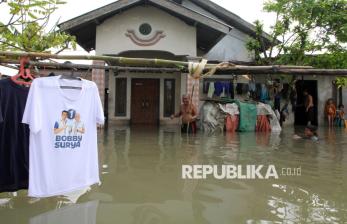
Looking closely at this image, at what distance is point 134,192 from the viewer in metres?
5.02

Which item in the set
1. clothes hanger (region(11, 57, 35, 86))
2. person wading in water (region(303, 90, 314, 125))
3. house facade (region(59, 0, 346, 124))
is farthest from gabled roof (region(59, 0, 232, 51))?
clothes hanger (region(11, 57, 35, 86))

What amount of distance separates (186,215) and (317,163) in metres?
4.07

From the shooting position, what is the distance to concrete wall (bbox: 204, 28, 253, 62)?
17.4 meters

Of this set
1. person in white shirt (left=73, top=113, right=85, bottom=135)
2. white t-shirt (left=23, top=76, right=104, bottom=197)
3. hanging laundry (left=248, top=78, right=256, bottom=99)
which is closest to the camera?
white t-shirt (left=23, top=76, right=104, bottom=197)

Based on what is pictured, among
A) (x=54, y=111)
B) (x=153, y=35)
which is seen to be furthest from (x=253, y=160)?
(x=153, y=35)

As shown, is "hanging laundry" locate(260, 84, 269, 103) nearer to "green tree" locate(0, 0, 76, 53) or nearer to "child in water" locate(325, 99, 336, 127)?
"child in water" locate(325, 99, 336, 127)

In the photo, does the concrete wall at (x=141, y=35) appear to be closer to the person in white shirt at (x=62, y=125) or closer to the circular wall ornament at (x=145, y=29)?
the circular wall ornament at (x=145, y=29)

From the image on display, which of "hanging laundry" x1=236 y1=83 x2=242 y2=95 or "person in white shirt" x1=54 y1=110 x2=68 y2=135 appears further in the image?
"hanging laundry" x1=236 y1=83 x2=242 y2=95

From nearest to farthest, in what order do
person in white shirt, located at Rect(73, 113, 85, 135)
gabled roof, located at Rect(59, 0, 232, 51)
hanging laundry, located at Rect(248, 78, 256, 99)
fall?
person in white shirt, located at Rect(73, 113, 85, 135) → gabled roof, located at Rect(59, 0, 232, 51) → hanging laundry, located at Rect(248, 78, 256, 99)

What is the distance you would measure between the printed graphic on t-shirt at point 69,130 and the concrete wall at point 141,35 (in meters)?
10.6

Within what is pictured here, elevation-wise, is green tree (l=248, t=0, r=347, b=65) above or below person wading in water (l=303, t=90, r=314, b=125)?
above

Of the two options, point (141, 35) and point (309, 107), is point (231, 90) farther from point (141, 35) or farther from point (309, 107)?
point (141, 35)

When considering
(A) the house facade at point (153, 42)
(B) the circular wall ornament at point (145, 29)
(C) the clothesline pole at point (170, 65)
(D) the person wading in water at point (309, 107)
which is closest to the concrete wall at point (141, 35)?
(A) the house facade at point (153, 42)

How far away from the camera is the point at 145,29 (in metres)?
14.5
